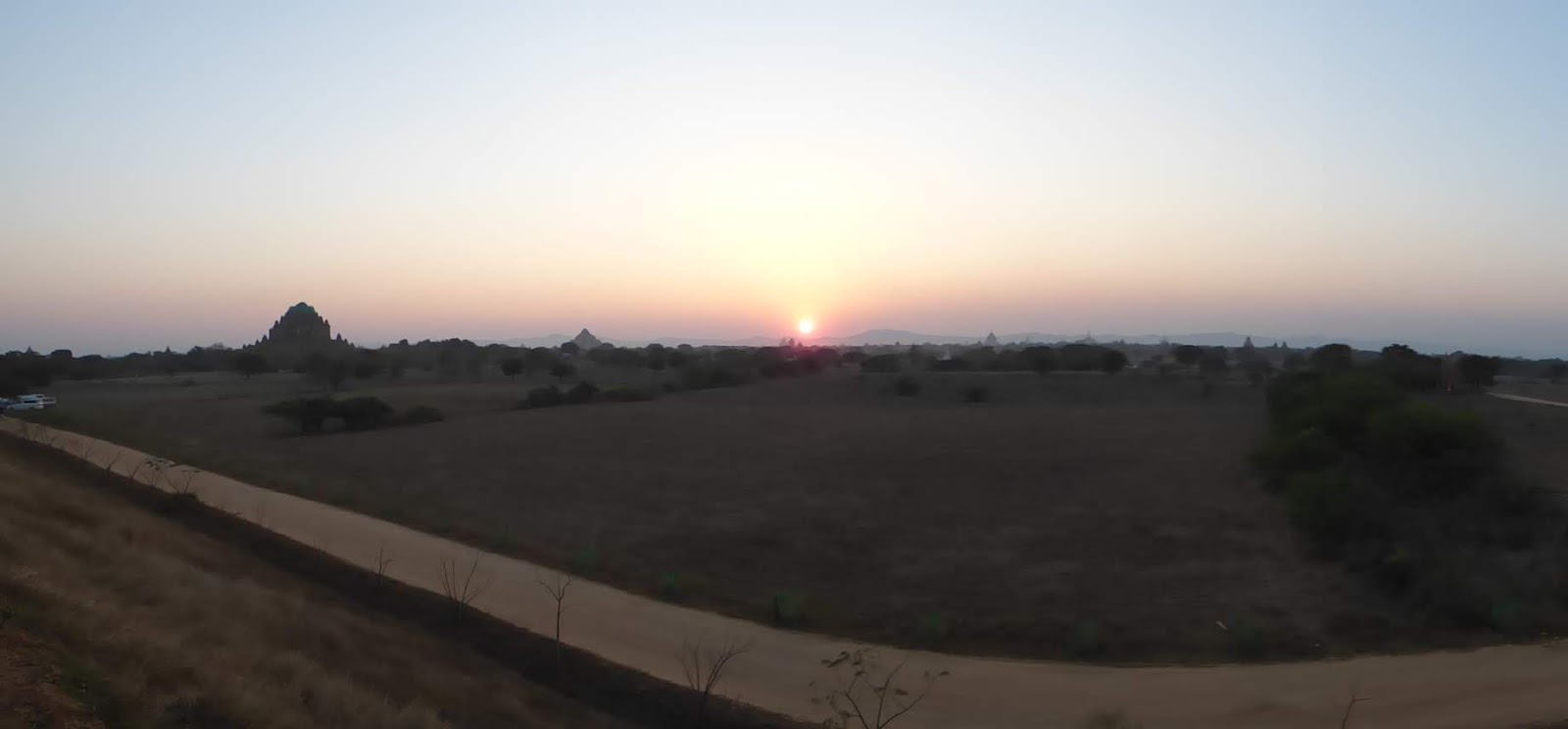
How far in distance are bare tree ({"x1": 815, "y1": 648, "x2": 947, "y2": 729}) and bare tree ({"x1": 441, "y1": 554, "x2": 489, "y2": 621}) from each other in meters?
7.62

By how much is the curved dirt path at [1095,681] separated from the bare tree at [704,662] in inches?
8.3

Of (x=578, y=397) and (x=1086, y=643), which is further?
(x=578, y=397)

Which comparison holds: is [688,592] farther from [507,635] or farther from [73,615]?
[73,615]

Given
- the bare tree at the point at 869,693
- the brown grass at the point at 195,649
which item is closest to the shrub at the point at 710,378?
the brown grass at the point at 195,649

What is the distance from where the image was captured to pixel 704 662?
18.1 meters

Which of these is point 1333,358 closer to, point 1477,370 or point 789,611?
point 1477,370

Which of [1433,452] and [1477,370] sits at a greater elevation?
[1477,370]

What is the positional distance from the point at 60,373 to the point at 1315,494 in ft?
381

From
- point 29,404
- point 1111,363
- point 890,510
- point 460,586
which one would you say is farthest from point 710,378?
point 460,586

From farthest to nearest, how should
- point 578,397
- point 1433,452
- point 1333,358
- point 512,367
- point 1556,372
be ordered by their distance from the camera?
point 512,367 < point 1556,372 < point 578,397 < point 1333,358 < point 1433,452

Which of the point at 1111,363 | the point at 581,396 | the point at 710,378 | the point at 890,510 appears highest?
the point at 1111,363

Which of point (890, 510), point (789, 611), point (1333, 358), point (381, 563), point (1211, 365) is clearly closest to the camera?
point (789, 611)

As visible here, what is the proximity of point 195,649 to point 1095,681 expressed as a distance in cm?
1383

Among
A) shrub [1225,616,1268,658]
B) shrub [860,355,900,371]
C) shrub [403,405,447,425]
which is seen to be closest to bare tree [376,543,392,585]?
shrub [1225,616,1268,658]
